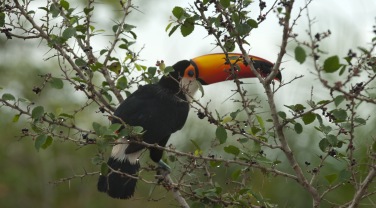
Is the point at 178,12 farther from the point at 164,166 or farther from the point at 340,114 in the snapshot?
the point at 164,166

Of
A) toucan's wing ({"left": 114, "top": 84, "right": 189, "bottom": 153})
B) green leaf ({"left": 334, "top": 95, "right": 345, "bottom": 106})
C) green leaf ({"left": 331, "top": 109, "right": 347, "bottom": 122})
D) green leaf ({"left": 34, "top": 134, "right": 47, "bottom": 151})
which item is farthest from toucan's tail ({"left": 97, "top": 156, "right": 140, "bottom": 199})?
green leaf ({"left": 334, "top": 95, "right": 345, "bottom": 106})

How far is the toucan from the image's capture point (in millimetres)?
4781

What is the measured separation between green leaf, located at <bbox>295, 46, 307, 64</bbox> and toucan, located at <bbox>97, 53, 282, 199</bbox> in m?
1.48

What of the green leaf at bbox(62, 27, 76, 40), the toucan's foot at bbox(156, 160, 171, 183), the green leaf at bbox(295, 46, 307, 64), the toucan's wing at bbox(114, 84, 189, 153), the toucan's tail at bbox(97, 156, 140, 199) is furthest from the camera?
the toucan's wing at bbox(114, 84, 189, 153)

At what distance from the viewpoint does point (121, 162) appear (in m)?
4.86

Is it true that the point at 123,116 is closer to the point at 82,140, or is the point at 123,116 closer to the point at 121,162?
the point at 121,162

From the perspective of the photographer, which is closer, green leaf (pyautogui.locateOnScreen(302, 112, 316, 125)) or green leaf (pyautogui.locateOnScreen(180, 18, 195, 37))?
green leaf (pyautogui.locateOnScreen(302, 112, 316, 125))

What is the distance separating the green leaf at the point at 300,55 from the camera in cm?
299

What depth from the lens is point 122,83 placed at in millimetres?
4527

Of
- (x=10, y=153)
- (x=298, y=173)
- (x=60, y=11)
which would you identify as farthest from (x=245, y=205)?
(x=10, y=153)

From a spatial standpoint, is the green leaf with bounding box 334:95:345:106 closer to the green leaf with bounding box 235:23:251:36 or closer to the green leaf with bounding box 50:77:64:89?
the green leaf with bounding box 235:23:251:36

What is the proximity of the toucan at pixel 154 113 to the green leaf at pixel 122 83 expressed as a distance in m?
0.18

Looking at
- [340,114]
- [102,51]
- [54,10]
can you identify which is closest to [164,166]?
[102,51]

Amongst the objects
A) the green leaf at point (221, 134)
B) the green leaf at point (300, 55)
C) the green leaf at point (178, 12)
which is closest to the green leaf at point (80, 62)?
the green leaf at point (178, 12)
